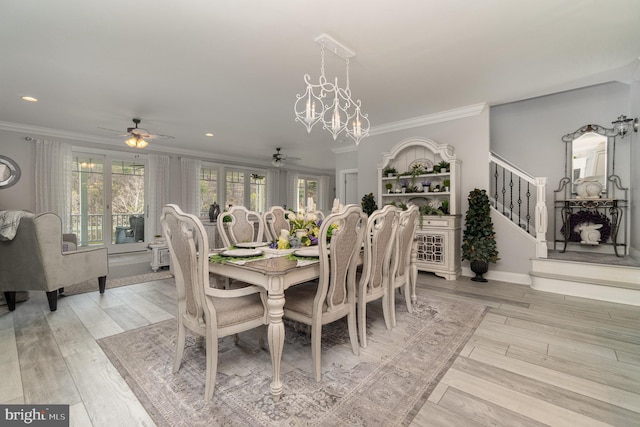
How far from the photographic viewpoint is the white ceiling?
2.07 m

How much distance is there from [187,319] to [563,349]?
2775mm

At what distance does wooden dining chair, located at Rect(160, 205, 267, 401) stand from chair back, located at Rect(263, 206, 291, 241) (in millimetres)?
1368

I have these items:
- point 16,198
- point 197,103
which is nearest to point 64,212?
point 16,198

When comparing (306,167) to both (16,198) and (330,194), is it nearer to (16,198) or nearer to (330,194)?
(330,194)

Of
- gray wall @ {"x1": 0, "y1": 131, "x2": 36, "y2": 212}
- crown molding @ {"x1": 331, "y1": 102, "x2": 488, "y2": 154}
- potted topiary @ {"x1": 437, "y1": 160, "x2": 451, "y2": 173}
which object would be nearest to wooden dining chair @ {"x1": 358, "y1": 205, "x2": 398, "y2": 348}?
potted topiary @ {"x1": 437, "y1": 160, "x2": 451, "y2": 173}

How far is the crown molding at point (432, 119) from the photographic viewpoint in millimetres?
4215

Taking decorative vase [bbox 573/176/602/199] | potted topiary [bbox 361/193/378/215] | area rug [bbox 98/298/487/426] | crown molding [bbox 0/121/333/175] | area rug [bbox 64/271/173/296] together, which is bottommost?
area rug [bbox 98/298/487/426]

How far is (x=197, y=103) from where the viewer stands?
3994 millimetres

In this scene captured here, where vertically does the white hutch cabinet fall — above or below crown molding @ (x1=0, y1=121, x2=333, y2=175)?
below

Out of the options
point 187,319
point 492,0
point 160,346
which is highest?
point 492,0

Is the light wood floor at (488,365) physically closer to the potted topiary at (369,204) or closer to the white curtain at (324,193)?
the potted topiary at (369,204)

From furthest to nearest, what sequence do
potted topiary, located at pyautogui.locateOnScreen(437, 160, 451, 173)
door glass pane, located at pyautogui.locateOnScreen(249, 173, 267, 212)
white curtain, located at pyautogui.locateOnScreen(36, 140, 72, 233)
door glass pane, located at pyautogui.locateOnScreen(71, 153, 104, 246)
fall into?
door glass pane, located at pyautogui.locateOnScreen(249, 173, 267, 212), door glass pane, located at pyautogui.locateOnScreen(71, 153, 104, 246), white curtain, located at pyautogui.locateOnScreen(36, 140, 72, 233), potted topiary, located at pyautogui.locateOnScreen(437, 160, 451, 173)

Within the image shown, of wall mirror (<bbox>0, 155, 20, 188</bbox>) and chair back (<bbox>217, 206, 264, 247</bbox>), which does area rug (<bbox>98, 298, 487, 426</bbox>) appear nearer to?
chair back (<bbox>217, 206, 264, 247</bbox>)

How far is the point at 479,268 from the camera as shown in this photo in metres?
4.02
